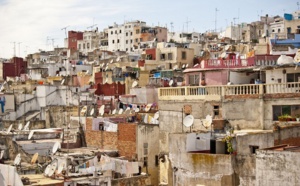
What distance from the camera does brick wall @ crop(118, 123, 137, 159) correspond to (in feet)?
87.8

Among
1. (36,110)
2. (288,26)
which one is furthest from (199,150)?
(288,26)

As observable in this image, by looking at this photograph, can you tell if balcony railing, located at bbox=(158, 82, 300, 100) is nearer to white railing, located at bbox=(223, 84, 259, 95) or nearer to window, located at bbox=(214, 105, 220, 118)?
white railing, located at bbox=(223, 84, 259, 95)

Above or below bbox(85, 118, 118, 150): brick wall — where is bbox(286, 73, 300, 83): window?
above

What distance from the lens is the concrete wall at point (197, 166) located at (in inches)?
736

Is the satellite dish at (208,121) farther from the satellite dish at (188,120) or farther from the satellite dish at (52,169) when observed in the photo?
the satellite dish at (52,169)

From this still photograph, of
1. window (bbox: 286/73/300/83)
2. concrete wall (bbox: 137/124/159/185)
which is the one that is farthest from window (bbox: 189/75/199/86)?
window (bbox: 286/73/300/83)

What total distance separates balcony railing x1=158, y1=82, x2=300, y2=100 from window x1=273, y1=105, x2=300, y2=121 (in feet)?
2.02

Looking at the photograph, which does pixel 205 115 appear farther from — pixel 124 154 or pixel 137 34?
pixel 137 34

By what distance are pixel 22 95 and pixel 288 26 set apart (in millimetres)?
29117

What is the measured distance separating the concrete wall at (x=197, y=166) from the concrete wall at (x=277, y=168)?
1.95 m

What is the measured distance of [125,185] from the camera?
77.3 ft

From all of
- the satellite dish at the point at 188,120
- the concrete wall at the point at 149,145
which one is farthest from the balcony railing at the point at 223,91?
the concrete wall at the point at 149,145

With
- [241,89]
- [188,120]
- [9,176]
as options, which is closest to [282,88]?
[241,89]

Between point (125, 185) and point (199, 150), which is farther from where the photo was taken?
point (125, 185)
